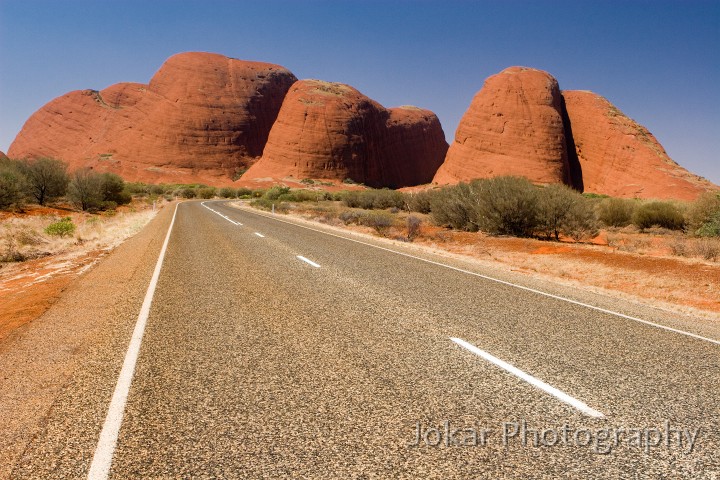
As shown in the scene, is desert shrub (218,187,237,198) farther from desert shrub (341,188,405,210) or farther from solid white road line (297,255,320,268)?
solid white road line (297,255,320,268)

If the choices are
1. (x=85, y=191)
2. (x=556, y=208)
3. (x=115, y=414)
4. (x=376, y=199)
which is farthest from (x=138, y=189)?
(x=115, y=414)

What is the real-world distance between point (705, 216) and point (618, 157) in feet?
159

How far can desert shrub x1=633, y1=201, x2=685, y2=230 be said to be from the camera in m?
24.4

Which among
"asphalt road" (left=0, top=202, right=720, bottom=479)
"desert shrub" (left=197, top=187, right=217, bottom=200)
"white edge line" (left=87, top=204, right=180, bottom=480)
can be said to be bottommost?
"white edge line" (left=87, top=204, right=180, bottom=480)

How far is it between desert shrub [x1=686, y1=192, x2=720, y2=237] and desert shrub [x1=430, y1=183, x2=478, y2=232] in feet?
29.4

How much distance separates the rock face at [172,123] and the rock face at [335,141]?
38.3 ft


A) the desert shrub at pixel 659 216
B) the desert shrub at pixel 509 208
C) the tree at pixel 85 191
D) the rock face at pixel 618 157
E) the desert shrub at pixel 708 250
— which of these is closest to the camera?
the desert shrub at pixel 708 250

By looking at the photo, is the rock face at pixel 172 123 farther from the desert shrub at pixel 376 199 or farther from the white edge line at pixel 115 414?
the white edge line at pixel 115 414

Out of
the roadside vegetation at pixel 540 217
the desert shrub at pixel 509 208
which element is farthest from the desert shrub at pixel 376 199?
the desert shrub at pixel 509 208

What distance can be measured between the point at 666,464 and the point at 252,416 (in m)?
2.71

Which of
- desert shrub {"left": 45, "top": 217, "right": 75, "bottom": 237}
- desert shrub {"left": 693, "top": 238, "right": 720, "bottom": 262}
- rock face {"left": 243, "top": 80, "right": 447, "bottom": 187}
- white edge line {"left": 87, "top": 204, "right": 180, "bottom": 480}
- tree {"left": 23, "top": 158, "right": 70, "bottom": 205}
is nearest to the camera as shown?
white edge line {"left": 87, "top": 204, "right": 180, "bottom": 480}

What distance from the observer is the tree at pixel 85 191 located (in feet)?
135

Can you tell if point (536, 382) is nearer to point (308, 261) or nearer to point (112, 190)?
point (308, 261)

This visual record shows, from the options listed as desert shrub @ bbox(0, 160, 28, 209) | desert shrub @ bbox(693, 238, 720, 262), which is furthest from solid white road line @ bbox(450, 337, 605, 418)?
desert shrub @ bbox(0, 160, 28, 209)
